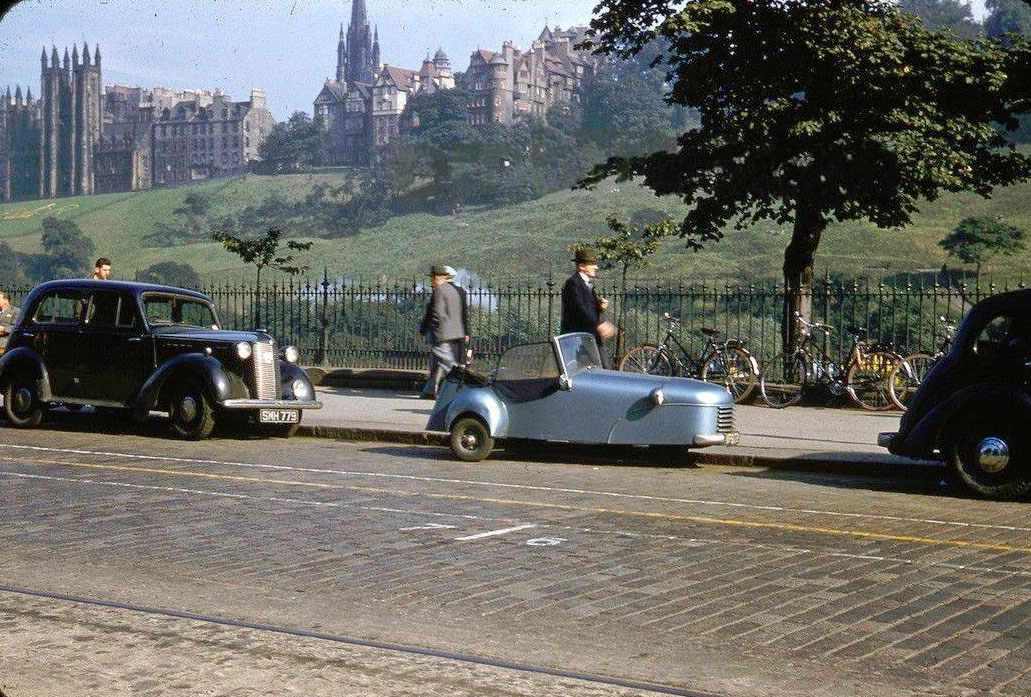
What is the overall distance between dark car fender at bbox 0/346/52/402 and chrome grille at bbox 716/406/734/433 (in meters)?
8.05

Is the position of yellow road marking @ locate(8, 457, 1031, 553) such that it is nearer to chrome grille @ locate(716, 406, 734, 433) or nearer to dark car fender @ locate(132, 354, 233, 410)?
dark car fender @ locate(132, 354, 233, 410)

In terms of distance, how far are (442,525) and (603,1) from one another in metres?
13.8

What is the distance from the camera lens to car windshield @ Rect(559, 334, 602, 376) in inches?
511

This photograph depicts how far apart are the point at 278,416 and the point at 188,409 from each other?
0.98 meters

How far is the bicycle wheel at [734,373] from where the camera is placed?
20.1 metres

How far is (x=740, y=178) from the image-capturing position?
2089cm

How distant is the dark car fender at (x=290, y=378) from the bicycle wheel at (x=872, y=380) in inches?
312

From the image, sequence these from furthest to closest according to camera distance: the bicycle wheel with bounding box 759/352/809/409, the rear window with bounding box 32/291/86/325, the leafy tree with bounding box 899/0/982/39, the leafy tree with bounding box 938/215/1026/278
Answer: the leafy tree with bounding box 899/0/982/39 < the leafy tree with bounding box 938/215/1026/278 < the bicycle wheel with bounding box 759/352/809/409 < the rear window with bounding box 32/291/86/325

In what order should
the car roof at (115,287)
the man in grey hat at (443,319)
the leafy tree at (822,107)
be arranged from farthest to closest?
the leafy tree at (822,107)
the man in grey hat at (443,319)
the car roof at (115,287)

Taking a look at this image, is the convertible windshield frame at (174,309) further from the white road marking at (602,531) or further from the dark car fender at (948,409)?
the dark car fender at (948,409)

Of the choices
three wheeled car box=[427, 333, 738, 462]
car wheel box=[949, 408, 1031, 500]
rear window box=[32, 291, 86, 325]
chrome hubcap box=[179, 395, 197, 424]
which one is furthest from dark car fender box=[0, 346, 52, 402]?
car wheel box=[949, 408, 1031, 500]

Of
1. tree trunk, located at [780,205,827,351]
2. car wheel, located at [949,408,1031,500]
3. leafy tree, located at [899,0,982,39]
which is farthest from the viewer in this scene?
leafy tree, located at [899,0,982,39]

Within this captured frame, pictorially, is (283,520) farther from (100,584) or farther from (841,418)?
(841,418)

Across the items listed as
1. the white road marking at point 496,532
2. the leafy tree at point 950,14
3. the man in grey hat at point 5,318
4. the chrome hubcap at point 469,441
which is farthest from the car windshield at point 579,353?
the leafy tree at point 950,14
